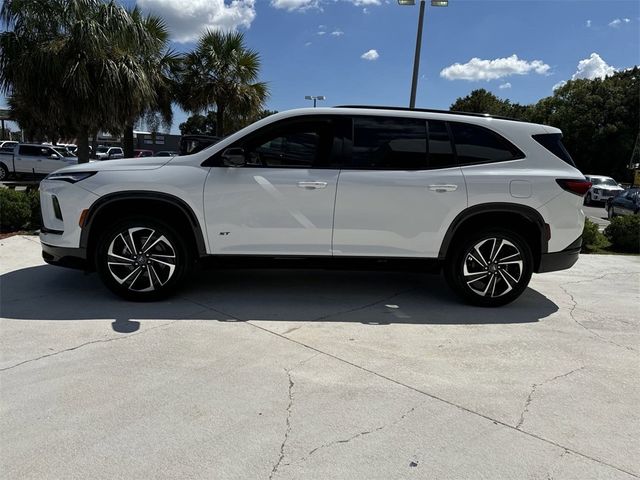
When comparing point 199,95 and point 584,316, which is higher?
point 199,95

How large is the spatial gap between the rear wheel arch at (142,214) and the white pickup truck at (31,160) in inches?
791

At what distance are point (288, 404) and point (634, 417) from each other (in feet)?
6.90

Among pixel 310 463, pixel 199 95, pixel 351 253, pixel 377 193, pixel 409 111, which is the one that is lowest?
pixel 310 463

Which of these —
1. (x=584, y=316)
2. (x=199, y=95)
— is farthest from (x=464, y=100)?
(x=584, y=316)

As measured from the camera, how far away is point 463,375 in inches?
132

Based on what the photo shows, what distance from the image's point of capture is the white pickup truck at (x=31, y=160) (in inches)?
869

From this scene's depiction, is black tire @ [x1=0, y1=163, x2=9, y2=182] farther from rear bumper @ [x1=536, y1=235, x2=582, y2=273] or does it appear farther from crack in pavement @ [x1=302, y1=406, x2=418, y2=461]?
crack in pavement @ [x1=302, y1=406, x2=418, y2=461]

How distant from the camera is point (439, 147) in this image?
4609 mm

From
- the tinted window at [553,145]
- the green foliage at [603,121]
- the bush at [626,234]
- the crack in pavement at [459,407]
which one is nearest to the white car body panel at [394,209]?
the tinted window at [553,145]

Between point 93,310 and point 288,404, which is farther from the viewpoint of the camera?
point 93,310

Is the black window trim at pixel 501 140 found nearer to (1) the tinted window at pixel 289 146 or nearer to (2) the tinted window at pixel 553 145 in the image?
(2) the tinted window at pixel 553 145

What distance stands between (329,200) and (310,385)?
1865 millimetres

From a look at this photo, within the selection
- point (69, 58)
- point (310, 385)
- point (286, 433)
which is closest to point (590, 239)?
point (310, 385)

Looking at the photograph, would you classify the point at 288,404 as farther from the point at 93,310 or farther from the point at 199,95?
the point at 199,95
